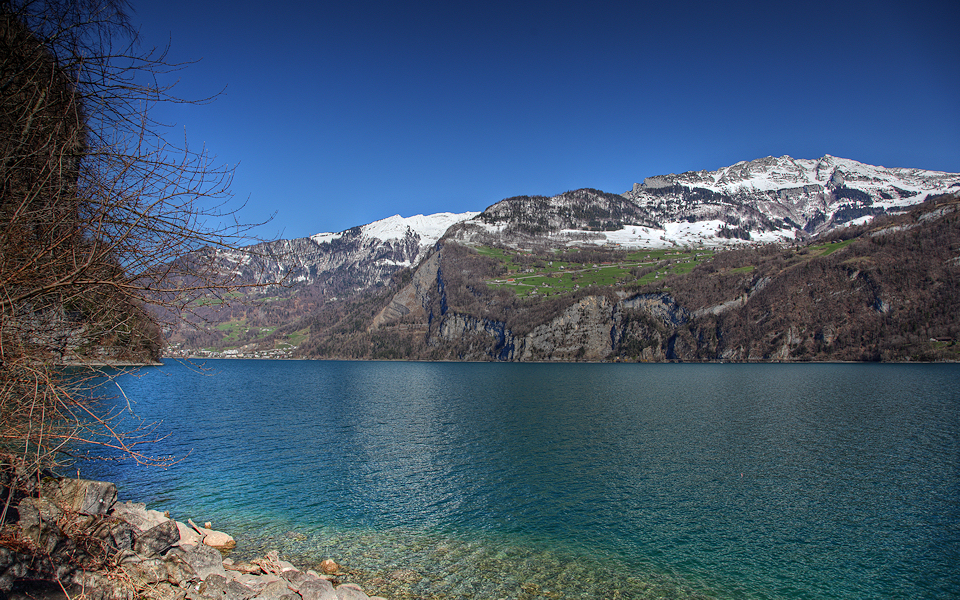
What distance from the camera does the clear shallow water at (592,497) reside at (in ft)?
49.8

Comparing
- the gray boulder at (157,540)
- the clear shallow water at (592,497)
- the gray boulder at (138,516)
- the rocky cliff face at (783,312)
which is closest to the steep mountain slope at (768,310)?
the rocky cliff face at (783,312)

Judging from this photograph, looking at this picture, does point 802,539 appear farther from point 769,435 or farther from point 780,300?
point 780,300

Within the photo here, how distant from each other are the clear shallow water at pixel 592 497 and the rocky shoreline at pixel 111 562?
3217 millimetres

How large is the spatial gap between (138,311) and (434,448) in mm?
28048

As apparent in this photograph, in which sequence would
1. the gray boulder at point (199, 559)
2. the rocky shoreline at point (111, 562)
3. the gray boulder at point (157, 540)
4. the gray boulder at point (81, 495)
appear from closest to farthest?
the rocky shoreline at point (111, 562)
the gray boulder at point (81, 495)
the gray boulder at point (157, 540)
the gray boulder at point (199, 559)

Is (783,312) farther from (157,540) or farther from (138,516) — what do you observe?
(157,540)

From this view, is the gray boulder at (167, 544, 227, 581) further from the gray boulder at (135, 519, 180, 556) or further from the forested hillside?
→ the forested hillside

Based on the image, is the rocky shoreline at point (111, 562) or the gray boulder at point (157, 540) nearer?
the rocky shoreline at point (111, 562)

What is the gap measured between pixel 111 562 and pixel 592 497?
1883 cm

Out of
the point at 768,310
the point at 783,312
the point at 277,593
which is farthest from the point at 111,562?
the point at 768,310

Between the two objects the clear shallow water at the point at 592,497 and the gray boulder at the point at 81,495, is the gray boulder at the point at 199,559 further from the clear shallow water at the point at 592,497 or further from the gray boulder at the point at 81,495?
the clear shallow water at the point at 592,497

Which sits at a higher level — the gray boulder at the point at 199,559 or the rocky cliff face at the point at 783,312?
the rocky cliff face at the point at 783,312

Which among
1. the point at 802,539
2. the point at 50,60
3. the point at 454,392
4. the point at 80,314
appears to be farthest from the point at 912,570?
the point at 454,392

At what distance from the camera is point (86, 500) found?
1018 centimetres
